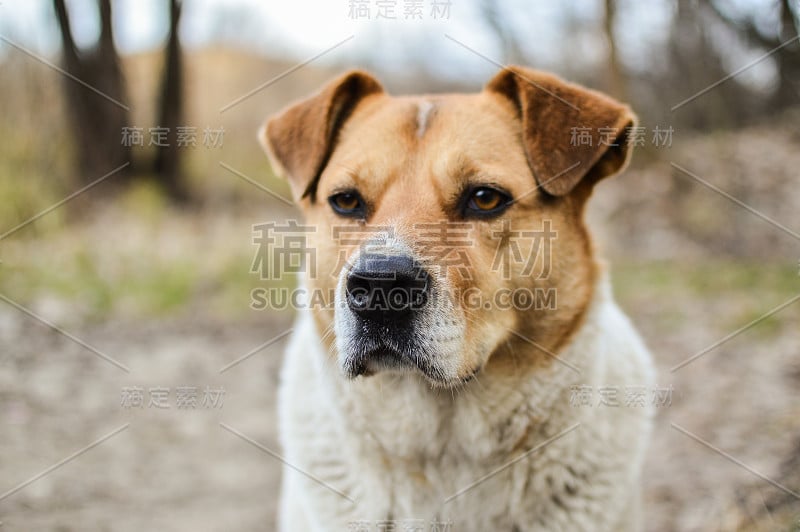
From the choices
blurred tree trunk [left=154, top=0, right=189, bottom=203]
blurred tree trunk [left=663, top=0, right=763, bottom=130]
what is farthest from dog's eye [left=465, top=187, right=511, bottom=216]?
blurred tree trunk [left=154, top=0, right=189, bottom=203]

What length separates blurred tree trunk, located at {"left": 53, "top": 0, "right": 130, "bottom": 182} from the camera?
923cm

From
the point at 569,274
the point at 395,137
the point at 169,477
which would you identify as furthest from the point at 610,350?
the point at 169,477

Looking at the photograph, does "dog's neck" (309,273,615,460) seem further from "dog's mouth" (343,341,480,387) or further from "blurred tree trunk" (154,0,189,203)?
"blurred tree trunk" (154,0,189,203)

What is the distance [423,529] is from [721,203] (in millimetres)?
8219

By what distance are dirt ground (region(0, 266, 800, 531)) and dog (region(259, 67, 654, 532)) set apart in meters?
1.21

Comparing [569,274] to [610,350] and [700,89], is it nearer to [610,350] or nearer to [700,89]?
[610,350]

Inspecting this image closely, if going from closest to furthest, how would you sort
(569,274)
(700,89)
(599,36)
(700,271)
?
(569,274)
(700,271)
(700,89)
(599,36)

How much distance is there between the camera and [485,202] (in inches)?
116

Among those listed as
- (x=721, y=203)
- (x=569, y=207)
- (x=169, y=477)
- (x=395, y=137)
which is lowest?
(x=169, y=477)

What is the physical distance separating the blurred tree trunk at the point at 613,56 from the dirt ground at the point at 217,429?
10.2 feet

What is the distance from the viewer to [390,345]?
2.55 m

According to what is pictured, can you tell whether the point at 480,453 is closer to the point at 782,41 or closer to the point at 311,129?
the point at 311,129

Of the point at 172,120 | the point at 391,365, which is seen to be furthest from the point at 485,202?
the point at 172,120

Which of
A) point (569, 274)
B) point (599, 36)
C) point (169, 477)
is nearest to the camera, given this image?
point (569, 274)
